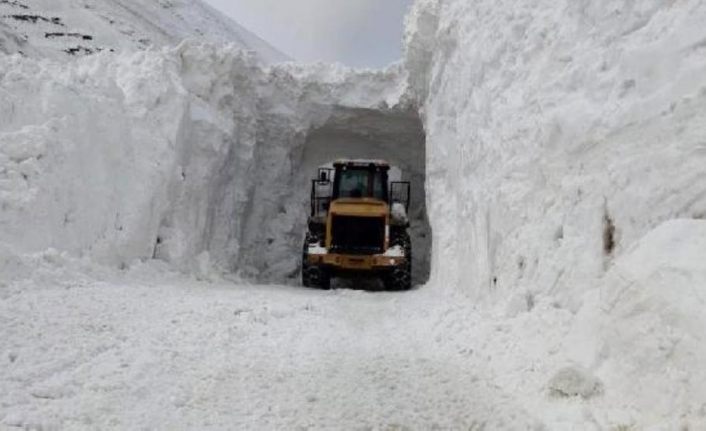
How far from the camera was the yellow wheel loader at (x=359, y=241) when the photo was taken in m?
14.7

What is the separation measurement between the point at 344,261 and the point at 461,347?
351 inches

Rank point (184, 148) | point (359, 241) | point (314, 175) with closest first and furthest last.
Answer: point (184, 148)
point (359, 241)
point (314, 175)

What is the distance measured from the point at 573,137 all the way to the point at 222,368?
3565mm

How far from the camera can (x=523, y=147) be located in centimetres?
705

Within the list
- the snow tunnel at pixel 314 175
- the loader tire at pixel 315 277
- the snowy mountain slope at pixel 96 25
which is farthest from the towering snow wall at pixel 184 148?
the snowy mountain slope at pixel 96 25

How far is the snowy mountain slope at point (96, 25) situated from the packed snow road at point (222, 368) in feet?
61.5

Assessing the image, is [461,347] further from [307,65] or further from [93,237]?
[307,65]

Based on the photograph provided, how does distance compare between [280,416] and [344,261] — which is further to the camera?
[344,261]

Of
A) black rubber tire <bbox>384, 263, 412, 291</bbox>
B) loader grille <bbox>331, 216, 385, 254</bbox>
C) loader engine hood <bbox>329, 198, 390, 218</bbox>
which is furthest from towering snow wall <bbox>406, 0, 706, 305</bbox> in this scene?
loader engine hood <bbox>329, 198, 390, 218</bbox>

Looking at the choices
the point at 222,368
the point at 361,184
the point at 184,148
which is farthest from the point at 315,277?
the point at 222,368

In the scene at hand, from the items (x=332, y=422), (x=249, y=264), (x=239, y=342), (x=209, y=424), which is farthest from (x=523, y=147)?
(x=249, y=264)

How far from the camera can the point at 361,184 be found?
53.3 feet

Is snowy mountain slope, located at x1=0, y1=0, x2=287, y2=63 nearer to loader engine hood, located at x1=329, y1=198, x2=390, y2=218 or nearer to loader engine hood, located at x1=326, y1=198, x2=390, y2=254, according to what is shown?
loader engine hood, located at x1=329, y1=198, x2=390, y2=218

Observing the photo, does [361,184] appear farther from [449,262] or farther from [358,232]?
[449,262]
